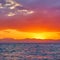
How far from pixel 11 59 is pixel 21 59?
4.91 ft

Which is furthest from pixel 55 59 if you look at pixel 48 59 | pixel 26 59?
pixel 26 59

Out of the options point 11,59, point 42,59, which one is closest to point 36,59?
point 42,59

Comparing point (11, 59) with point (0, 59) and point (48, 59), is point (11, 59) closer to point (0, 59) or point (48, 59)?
point (0, 59)

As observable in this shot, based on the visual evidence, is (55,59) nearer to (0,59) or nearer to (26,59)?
(26,59)

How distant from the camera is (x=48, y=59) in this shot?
44438 mm

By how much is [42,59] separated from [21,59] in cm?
338

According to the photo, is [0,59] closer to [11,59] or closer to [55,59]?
[11,59]

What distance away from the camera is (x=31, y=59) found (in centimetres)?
4462

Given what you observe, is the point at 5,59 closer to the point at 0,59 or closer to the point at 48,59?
the point at 0,59

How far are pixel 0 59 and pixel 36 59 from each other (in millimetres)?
5569

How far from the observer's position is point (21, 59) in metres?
44.2

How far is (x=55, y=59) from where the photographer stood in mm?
44125

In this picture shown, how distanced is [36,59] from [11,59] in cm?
391

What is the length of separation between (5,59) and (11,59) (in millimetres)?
894
